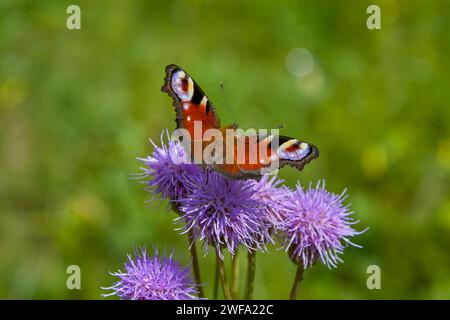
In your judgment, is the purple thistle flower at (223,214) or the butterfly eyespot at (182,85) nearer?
the purple thistle flower at (223,214)

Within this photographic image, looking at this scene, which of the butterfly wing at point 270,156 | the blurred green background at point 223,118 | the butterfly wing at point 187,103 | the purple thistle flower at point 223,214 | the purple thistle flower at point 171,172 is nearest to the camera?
the butterfly wing at point 270,156

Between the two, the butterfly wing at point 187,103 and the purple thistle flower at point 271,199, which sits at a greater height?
the butterfly wing at point 187,103

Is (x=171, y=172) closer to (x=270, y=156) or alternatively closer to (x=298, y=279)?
(x=270, y=156)

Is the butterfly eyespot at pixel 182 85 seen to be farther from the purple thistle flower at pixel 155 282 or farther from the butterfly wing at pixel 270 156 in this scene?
the purple thistle flower at pixel 155 282

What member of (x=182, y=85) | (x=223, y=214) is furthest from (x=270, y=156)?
(x=182, y=85)

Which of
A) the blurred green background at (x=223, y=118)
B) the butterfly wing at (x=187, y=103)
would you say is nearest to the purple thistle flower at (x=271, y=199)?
the butterfly wing at (x=187, y=103)

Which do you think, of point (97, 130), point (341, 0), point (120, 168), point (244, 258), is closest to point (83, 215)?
point (120, 168)

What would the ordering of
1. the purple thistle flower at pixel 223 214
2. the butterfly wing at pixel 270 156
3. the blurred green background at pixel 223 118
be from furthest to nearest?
the blurred green background at pixel 223 118
the purple thistle flower at pixel 223 214
the butterfly wing at pixel 270 156
